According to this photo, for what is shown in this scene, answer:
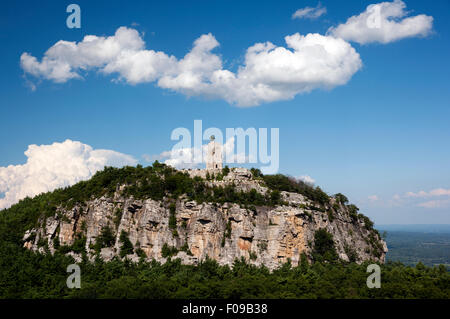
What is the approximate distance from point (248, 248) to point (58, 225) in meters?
29.8

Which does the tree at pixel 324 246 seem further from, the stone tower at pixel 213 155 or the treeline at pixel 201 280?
the stone tower at pixel 213 155

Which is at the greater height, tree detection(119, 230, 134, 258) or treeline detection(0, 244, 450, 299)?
tree detection(119, 230, 134, 258)

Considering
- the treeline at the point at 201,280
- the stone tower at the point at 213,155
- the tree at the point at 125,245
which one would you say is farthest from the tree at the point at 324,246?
the tree at the point at 125,245

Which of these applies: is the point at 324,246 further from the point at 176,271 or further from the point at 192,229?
the point at 176,271

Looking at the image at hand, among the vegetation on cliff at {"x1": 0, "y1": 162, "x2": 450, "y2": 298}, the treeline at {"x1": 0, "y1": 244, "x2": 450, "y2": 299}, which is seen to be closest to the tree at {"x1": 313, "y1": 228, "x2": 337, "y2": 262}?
the vegetation on cliff at {"x1": 0, "y1": 162, "x2": 450, "y2": 298}

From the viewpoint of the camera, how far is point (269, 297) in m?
46.2

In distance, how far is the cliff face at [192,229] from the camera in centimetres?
5894

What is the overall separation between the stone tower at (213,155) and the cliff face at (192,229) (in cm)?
629

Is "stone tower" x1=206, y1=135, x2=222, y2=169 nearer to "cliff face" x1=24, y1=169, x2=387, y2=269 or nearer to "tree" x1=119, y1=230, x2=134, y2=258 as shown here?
"cliff face" x1=24, y1=169, x2=387, y2=269

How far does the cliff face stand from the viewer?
58938 mm

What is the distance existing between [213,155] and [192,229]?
53.8 ft

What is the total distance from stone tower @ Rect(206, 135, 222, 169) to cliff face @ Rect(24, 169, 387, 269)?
20.6 ft
